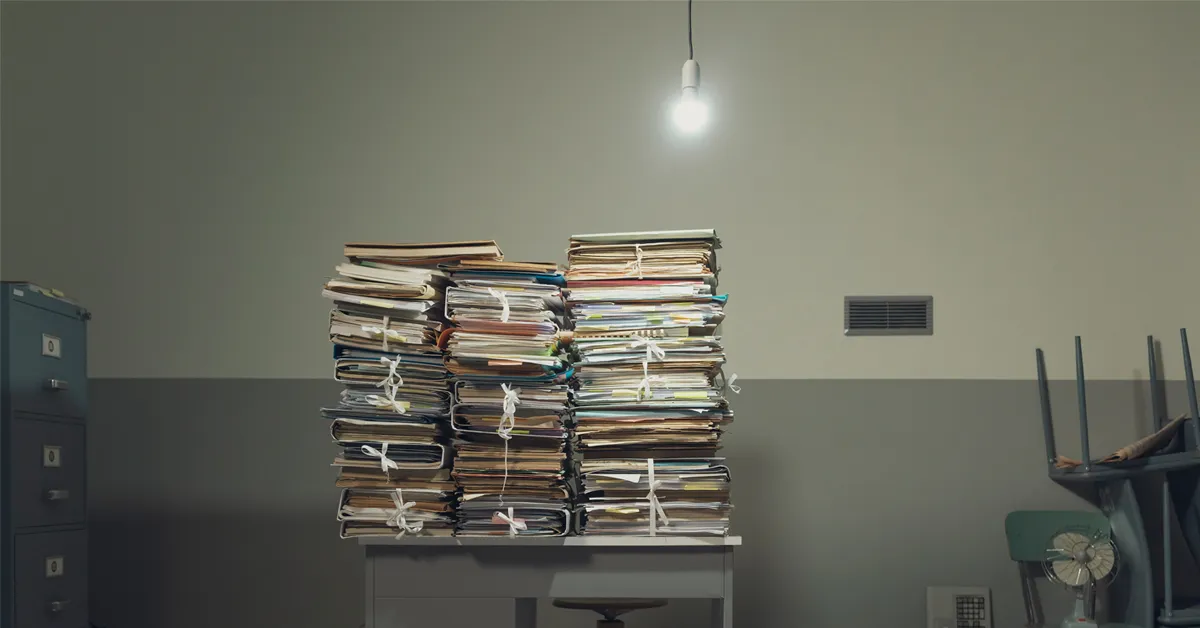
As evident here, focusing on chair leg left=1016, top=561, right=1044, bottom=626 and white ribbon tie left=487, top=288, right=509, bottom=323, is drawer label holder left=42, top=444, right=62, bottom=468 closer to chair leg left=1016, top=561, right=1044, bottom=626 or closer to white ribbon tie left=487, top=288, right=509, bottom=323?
white ribbon tie left=487, top=288, right=509, bottom=323

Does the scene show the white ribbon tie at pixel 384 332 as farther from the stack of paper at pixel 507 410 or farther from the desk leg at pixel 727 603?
the desk leg at pixel 727 603

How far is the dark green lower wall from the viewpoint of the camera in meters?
4.12

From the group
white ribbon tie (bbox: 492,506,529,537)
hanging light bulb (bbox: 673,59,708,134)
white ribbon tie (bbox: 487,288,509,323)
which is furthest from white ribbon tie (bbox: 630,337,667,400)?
hanging light bulb (bbox: 673,59,708,134)

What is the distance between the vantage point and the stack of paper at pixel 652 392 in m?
2.67

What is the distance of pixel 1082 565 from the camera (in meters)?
3.74

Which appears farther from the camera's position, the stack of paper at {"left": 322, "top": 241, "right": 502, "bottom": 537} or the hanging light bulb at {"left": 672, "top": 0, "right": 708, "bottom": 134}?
the hanging light bulb at {"left": 672, "top": 0, "right": 708, "bottom": 134}

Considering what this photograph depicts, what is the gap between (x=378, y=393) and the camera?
2.71 m

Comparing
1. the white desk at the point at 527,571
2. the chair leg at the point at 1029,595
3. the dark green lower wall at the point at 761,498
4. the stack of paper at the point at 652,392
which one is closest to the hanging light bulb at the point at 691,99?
the stack of paper at the point at 652,392

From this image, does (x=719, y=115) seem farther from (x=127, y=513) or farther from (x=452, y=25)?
(x=127, y=513)

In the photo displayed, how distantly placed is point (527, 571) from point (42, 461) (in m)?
1.81

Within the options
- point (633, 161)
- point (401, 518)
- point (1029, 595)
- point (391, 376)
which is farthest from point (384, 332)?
point (1029, 595)

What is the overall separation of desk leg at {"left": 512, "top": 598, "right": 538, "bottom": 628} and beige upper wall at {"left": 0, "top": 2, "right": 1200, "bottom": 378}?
1.63m

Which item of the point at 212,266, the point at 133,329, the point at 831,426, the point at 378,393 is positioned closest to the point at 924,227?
the point at 831,426

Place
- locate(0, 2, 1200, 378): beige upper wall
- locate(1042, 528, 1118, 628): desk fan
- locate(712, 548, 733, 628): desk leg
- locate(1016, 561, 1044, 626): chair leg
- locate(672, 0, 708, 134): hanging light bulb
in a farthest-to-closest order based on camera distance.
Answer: locate(0, 2, 1200, 378): beige upper wall
locate(1016, 561, 1044, 626): chair leg
locate(1042, 528, 1118, 628): desk fan
locate(672, 0, 708, 134): hanging light bulb
locate(712, 548, 733, 628): desk leg
